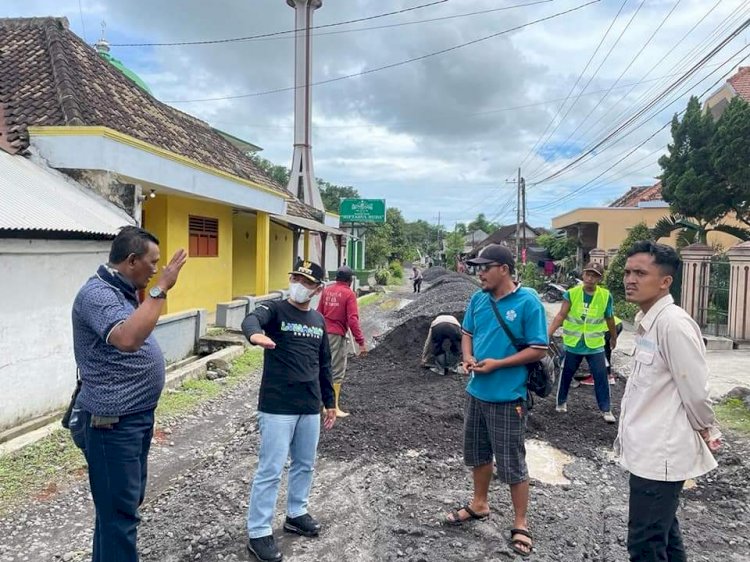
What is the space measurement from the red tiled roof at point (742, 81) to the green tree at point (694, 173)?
671 centimetres

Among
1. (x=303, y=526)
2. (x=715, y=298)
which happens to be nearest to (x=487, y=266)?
(x=303, y=526)

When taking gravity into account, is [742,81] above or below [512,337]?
above

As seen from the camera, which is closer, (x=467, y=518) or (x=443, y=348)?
(x=467, y=518)

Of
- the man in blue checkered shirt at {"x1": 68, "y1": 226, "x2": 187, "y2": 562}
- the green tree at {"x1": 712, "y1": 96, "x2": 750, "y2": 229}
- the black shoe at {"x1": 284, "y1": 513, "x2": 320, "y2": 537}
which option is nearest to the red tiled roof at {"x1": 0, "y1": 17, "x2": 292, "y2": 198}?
the man in blue checkered shirt at {"x1": 68, "y1": 226, "x2": 187, "y2": 562}

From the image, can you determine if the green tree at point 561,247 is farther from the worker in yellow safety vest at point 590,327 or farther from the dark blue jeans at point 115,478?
the dark blue jeans at point 115,478

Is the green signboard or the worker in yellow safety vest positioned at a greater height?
the green signboard

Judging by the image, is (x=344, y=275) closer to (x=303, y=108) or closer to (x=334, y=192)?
(x=303, y=108)

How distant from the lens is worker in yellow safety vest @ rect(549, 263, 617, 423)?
580 centimetres

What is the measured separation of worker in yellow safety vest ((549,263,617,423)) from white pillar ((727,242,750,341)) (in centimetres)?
755

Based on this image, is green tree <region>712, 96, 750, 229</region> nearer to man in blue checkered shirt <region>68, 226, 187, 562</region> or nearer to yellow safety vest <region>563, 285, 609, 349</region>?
yellow safety vest <region>563, 285, 609, 349</region>

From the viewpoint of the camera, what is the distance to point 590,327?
228 inches

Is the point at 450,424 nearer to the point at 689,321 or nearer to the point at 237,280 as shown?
the point at 689,321

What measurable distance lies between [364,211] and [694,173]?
2393 cm

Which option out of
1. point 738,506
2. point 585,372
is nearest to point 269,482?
point 738,506
